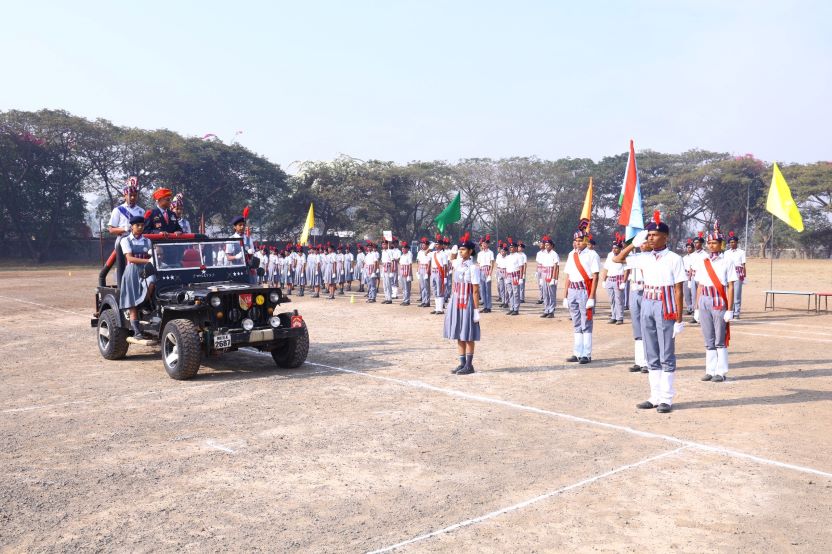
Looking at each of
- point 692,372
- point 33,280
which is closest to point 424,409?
point 692,372

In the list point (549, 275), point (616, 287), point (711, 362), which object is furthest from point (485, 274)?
point (711, 362)

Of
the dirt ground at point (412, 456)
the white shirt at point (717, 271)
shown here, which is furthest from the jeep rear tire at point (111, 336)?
the white shirt at point (717, 271)

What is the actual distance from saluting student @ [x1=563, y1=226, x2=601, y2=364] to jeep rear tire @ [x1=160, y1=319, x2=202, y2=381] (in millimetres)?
5632

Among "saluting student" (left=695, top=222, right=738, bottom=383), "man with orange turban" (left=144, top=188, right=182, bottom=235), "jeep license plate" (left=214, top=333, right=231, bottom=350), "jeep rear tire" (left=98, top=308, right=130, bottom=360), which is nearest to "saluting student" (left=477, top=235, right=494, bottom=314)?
"saluting student" (left=695, top=222, right=738, bottom=383)

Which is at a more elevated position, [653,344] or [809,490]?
[653,344]

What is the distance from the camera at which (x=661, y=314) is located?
26.6 feet

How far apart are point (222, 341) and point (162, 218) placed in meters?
3.11

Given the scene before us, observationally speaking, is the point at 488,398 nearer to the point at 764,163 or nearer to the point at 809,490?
the point at 809,490

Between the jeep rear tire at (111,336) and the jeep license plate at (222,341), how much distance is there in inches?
96.5

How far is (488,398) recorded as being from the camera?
8656 mm

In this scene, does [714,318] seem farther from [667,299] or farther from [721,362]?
[667,299]

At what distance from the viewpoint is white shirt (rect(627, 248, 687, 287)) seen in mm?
8195

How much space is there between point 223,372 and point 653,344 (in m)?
6.15

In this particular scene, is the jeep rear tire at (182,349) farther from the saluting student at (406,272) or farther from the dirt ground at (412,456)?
the saluting student at (406,272)
